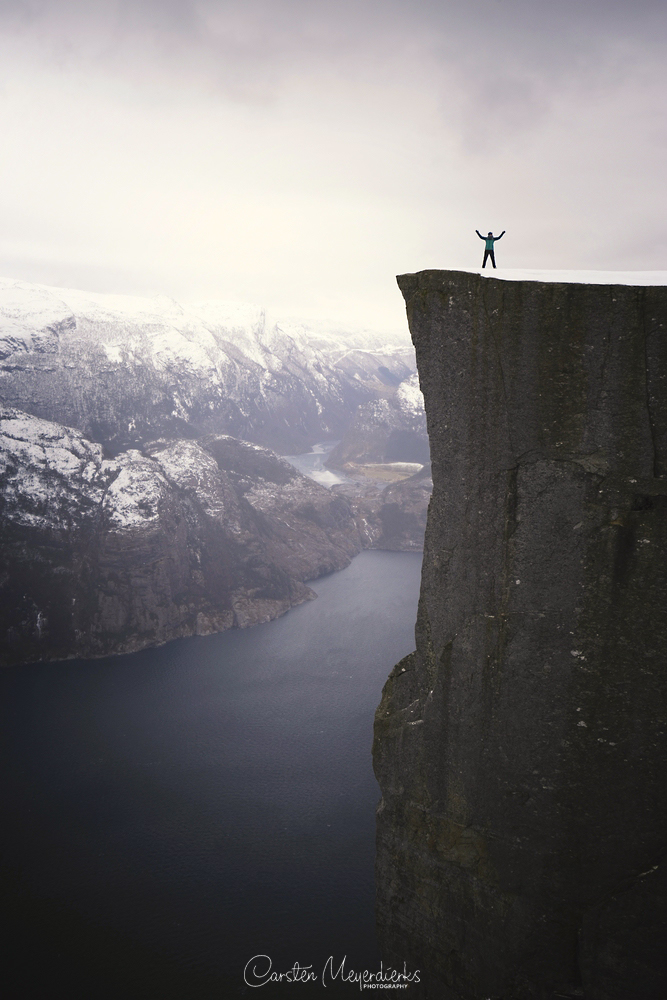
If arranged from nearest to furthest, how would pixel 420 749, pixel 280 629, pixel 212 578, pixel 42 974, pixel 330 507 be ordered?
pixel 420 749, pixel 42 974, pixel 280 629, pixel 212 578, pixel 330 507

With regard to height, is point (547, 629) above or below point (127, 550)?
above

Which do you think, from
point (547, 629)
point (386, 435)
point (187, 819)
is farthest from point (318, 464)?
point (547, 629)

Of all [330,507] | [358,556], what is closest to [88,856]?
[358,556]

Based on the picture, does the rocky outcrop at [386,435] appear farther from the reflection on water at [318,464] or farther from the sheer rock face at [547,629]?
the sheer rock face at [547,629]

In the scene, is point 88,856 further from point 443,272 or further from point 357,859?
point 443,272

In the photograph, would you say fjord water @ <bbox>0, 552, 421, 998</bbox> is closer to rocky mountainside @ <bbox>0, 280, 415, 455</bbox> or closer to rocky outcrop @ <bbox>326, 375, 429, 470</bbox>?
rocky mountainside @ <bbox>0, 280, 415, 455</bbox>

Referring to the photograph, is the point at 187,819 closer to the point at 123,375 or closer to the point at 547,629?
the point at 547,629
